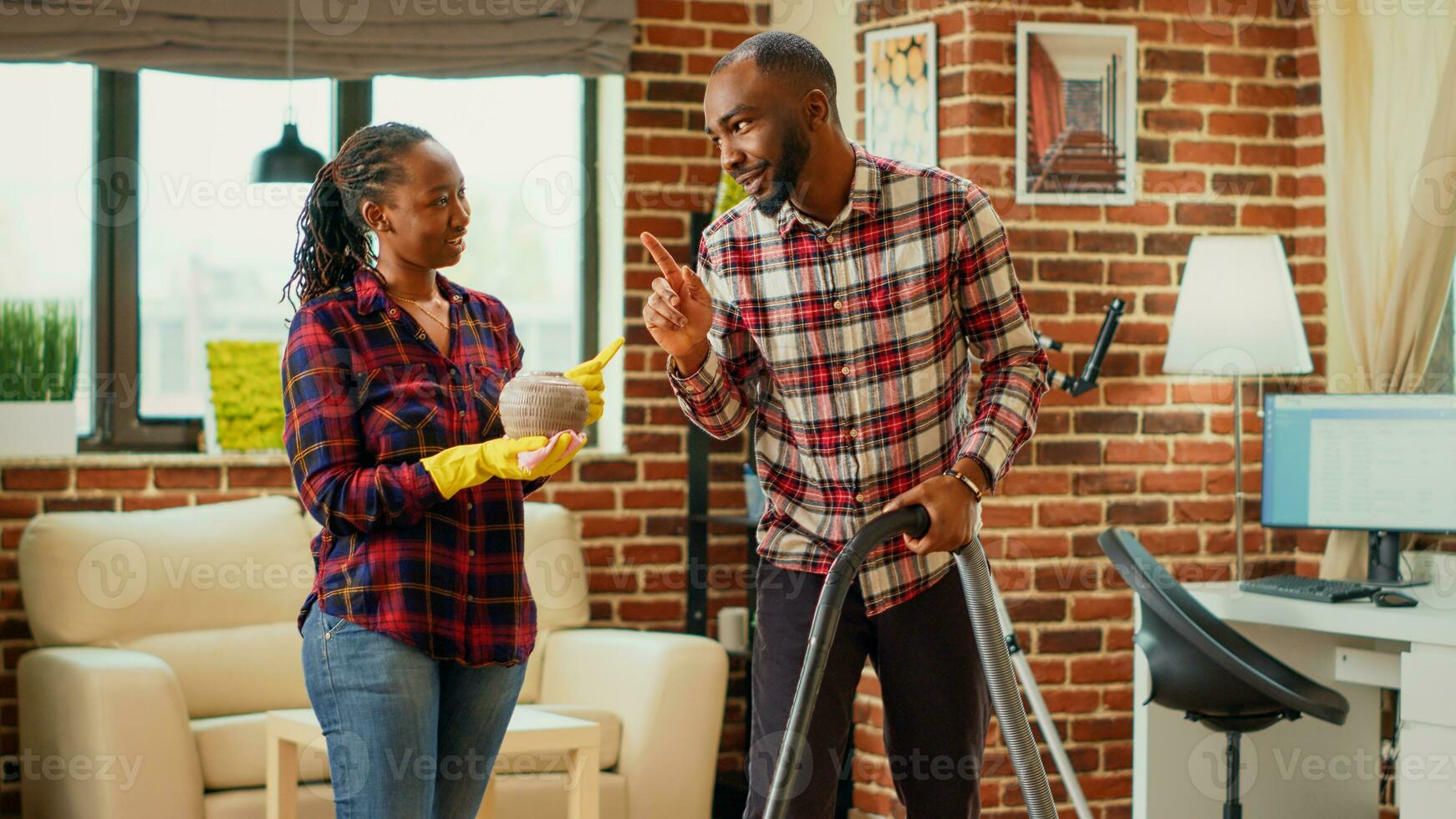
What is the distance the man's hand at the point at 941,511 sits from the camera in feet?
6.06

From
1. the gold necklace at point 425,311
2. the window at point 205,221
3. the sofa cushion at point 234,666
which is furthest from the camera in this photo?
the window at point 205,221

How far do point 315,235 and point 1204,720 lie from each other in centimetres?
206

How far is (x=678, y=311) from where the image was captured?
6.34 ft

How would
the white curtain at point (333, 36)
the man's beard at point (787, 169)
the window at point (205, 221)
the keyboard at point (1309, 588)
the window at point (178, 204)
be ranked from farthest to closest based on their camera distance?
the window at point (205, 221) → the window at point (178, 204) → the white curtain at point (333, 36) → the keyboard at point (1309, 588) → the man's beard at point (787, 169)

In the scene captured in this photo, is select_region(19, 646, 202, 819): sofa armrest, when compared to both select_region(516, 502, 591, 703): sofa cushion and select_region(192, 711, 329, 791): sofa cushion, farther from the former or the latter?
select_region(516, 502, 591, 703): sofa cushion

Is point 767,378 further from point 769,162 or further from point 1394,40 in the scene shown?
point 1394,40

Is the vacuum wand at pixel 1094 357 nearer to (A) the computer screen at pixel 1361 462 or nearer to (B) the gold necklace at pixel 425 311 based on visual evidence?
(A) the computer screen at pixel 1361 462

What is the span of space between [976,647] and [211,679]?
2.35 metres

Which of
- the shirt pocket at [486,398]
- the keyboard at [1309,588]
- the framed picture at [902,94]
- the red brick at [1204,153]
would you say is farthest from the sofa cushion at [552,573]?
the shirt pocket at [486,398]

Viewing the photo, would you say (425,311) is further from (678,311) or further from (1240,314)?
(1240,314)

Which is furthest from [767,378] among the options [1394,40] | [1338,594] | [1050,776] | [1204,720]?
[1394,40]

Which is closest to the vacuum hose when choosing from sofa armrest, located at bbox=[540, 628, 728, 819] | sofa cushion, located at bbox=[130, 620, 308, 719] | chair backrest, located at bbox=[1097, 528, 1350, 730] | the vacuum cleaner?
the vacuum cleaner

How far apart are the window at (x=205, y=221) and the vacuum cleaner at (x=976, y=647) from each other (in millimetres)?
2864

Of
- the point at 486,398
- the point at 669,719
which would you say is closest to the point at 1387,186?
the point at 669,719
